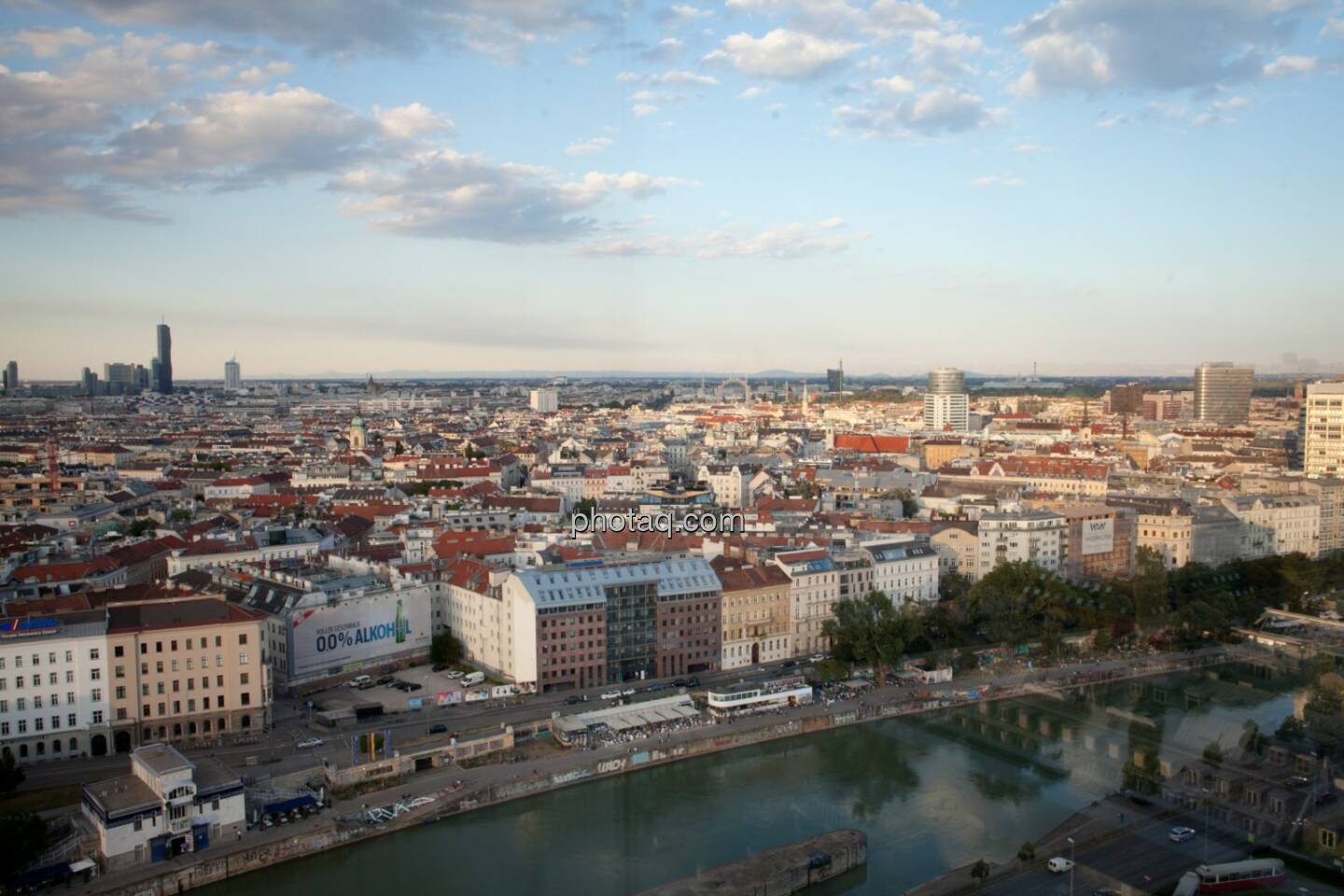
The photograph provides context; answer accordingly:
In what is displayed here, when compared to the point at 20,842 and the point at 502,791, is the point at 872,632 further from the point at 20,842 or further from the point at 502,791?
the point at 20,842

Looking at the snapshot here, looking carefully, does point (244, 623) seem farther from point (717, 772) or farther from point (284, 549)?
point (284, 549)

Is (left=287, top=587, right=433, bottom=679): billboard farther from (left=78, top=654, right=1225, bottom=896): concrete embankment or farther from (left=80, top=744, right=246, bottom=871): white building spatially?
(left=80, top=744, right=246, bottom=871): white building

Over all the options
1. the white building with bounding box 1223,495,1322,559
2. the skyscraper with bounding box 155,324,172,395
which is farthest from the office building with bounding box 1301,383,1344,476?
the skyscraper with bounding box 155,324,172,395

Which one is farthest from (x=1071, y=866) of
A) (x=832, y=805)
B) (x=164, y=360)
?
(x=164, y=360)

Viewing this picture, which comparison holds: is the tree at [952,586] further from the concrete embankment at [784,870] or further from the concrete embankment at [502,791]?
the concrete embankment at [784,870]

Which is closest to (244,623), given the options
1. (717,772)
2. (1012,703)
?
(717,772)

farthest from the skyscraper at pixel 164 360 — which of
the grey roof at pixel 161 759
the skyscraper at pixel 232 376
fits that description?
the grey roof at pixel 161 759
